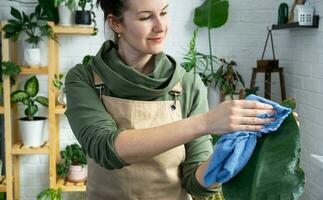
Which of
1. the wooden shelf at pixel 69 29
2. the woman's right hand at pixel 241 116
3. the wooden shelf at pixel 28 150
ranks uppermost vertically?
the wooden shelf at pixel 69 29

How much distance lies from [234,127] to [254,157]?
10 centimetres

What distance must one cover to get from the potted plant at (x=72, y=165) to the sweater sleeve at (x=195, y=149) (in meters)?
1.90

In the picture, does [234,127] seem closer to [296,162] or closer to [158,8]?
[296,162]

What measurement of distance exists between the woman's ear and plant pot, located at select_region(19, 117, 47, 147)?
1.88 metres

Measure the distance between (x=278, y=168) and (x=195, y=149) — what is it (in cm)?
45

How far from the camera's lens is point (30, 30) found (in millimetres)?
2996

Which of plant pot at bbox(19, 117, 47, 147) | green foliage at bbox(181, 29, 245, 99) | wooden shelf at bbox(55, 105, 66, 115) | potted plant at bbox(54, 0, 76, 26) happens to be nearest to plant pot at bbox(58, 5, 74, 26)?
potted plant at bbox(54, 0, 76, 26)

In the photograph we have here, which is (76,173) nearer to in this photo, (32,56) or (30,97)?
(30,97)

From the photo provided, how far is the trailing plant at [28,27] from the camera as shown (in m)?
2.83

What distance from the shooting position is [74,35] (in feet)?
10.3

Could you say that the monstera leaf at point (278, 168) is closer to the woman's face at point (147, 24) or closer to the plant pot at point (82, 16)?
the woman's face at point (147, 24)

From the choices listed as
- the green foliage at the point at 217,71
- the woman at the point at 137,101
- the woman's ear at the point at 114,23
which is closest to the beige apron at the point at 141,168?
the woman at the point at 137,101

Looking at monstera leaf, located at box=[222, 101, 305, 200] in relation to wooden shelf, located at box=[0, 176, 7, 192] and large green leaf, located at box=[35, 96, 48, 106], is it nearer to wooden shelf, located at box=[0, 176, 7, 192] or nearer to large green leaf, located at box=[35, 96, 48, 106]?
large green leaf, located at box=[35, 96, 48, 106]

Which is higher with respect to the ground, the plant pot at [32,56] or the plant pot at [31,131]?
the plant pot at [32,56]
